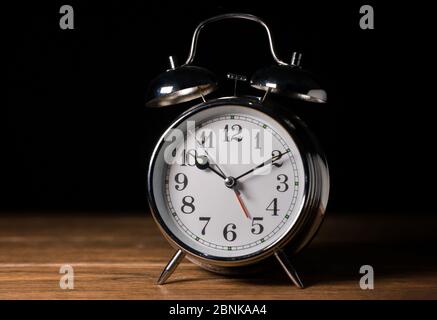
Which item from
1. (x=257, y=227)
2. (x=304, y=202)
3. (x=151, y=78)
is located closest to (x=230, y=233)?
(x=257, y=227)

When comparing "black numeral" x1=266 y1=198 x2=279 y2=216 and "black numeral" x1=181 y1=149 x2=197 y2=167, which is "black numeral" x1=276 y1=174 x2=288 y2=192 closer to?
"black numeral" x1=266 y1=198 x2=279 y2=216

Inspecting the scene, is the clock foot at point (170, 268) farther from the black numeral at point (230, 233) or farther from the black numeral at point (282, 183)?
the black numeral at point (282, 183)

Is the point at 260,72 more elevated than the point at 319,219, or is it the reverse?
the point at 260,72

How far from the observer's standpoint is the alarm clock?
4.08ft

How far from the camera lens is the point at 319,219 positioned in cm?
128

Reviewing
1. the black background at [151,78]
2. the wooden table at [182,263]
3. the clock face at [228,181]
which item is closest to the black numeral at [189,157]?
the clock face at [228,181]

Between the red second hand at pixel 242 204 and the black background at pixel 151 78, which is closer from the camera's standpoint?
the red second hand at pixel 242 204

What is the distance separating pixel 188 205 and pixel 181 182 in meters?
0.05

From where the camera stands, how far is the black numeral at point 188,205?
1283 millimetres

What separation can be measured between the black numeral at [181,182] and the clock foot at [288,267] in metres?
0.22

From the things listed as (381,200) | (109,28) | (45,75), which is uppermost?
(109,28)
